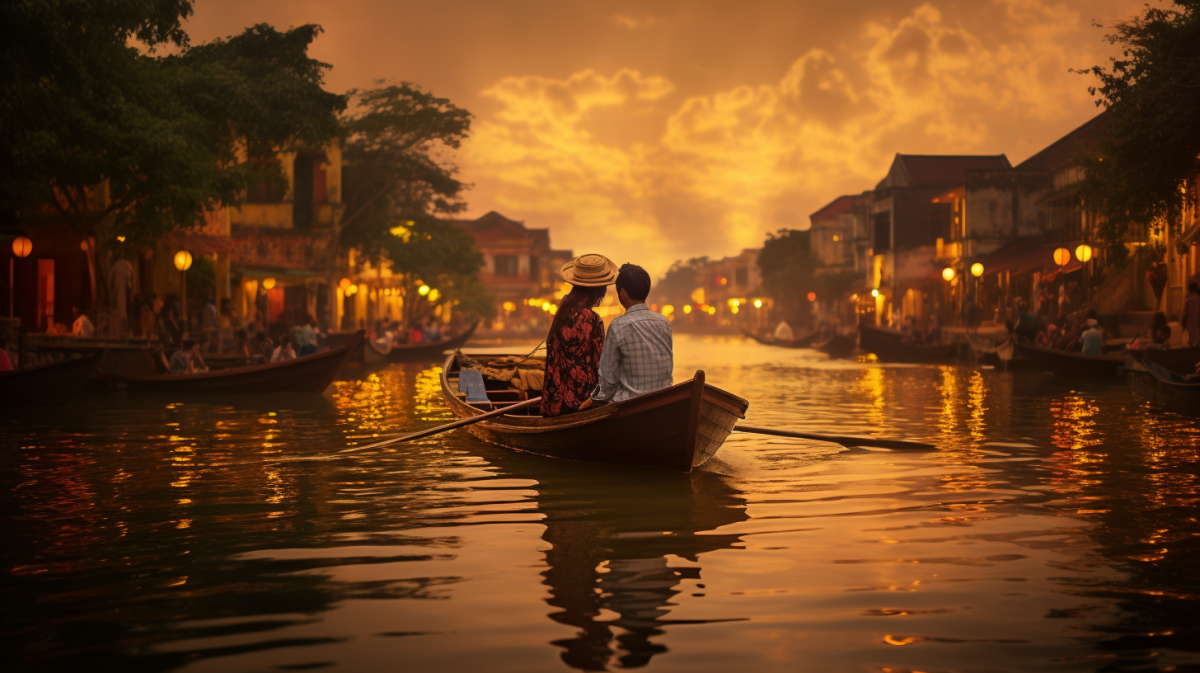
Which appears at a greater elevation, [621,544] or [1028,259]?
[1028,259]

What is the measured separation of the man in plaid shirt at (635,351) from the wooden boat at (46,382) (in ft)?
32.4

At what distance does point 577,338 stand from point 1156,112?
13350 mm

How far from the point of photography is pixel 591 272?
9.31 m

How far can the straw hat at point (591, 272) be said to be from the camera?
9.28 m

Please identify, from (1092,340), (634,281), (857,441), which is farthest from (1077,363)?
(634,281)

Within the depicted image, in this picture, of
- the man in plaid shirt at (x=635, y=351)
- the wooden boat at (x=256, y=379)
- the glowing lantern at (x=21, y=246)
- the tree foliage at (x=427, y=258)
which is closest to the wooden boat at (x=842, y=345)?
the tree foliage at (x=427, y=258)

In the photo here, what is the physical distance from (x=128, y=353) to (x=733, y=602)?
1571cm

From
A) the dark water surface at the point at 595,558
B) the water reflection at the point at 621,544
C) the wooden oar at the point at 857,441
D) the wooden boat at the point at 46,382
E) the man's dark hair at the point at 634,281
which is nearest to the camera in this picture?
the dark water surface at the point at 595,558

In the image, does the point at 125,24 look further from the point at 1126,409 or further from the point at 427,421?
the point at 1126,409

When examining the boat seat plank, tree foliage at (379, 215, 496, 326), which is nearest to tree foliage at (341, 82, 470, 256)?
tree foliage at (379, 215, 496, 326)

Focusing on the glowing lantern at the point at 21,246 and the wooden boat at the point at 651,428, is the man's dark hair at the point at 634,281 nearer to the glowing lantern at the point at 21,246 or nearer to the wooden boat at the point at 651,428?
the wooden boat at the point at 651,428

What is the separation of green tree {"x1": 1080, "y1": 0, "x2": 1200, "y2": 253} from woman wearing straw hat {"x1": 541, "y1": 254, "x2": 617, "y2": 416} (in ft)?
41.1

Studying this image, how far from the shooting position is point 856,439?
36.5 feet

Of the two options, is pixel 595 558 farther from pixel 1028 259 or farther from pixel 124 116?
pixel 1028 259
